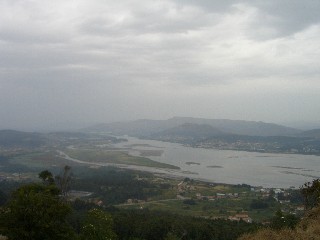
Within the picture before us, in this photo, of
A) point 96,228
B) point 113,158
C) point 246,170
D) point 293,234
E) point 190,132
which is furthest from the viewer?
point 190,132

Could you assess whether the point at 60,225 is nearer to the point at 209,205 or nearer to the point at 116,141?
the point at 209,205

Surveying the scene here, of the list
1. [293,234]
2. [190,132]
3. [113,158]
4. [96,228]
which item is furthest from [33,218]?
[190,132]

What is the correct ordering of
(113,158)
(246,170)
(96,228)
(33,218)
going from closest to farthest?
1. (33,218)
2. (96,228)
3. (246,170)
4. (113,158)

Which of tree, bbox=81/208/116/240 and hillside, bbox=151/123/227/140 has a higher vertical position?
hillside, bbox=151/123/227/140

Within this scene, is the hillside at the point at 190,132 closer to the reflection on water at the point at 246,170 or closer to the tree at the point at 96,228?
the reflection on water at the point at 246,170

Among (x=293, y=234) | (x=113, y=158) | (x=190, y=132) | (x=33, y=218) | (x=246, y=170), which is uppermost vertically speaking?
(x=190, y=132)

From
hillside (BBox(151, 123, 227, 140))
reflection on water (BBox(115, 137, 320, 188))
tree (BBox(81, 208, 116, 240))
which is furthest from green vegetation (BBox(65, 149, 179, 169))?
hillside (BBox(151, 123, 227, 140))

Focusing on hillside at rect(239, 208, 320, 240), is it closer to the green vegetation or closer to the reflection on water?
the reflection on water

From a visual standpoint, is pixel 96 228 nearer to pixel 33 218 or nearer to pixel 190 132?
pixel 33 218

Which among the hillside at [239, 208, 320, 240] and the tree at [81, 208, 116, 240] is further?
the tree at [81, 208, 116, 240]

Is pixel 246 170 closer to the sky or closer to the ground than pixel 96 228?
closer to the ground
